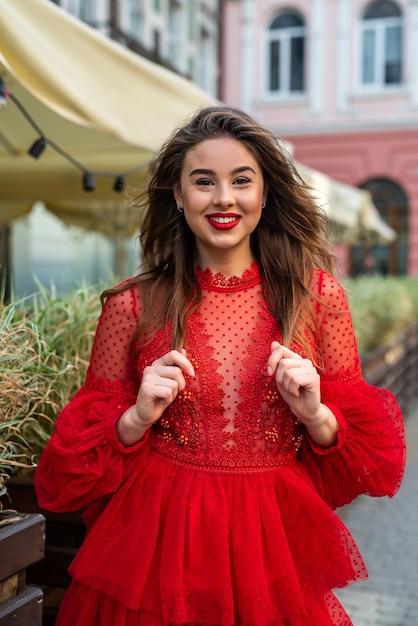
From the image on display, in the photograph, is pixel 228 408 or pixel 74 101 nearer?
pixel 228 408

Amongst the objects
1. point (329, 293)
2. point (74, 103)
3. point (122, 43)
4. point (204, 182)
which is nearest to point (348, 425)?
point (329, 293)

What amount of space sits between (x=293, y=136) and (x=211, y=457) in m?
Answer: 18.5

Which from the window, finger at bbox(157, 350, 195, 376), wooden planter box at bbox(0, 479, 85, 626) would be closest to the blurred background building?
the window

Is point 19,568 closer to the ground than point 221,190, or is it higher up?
closer to the ground

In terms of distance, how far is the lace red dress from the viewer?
176cm

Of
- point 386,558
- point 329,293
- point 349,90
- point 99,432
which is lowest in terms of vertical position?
point 386,558

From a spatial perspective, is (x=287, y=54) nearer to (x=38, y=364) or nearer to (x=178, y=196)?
(x=38, y=364)

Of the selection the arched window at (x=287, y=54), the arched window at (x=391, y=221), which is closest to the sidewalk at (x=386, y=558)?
the arched window at (x=391, y=221)

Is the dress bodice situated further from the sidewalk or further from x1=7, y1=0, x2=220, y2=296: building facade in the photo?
x1=7, y1=0, x2=220, y2=296: building facade

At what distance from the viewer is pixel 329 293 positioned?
6.42 feet

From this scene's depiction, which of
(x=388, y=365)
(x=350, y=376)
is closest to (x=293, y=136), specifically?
(x=388, y=365)

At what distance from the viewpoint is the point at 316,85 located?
63.4 ft

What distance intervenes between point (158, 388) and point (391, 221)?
18.0 metres

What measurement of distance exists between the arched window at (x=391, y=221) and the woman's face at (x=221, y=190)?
17.2 m
